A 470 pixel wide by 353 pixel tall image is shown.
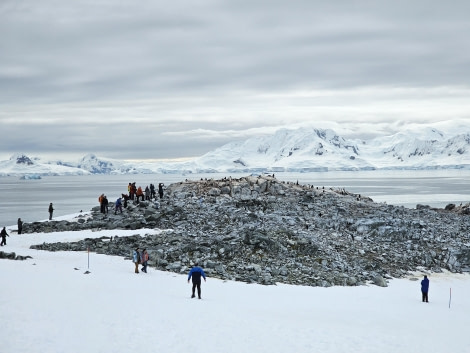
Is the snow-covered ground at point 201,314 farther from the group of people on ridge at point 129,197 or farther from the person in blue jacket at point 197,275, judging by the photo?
the group of people on ridge at point 129,197

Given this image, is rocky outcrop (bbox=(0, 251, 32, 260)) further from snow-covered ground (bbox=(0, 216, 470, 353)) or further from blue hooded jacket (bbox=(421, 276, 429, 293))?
blue hooded jacket (bbox=(421, 276, 429, 293))

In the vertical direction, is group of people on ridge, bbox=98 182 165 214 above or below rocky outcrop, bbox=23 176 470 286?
above

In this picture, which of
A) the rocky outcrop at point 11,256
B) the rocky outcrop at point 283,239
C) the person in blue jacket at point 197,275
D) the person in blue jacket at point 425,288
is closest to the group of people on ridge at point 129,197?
the rocky outcrop at point 283,239

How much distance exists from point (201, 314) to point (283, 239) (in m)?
14.6

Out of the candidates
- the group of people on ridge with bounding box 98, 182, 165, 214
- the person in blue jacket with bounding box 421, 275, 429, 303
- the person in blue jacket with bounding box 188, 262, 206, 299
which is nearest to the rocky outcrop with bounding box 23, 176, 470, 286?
the group of people on ridge with bounding box 98, 182, 165, 214

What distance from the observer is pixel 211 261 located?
98.5ft

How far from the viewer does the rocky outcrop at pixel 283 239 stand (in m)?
30.0

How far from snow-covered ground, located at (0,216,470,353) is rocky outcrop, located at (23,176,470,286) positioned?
2.34 meters

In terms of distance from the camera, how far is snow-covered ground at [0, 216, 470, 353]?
16.2 m

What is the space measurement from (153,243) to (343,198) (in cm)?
2892

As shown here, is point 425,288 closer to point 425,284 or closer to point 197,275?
point 425,284

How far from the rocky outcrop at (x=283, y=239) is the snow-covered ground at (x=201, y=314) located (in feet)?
7.68

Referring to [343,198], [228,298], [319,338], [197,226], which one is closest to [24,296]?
[228,298]

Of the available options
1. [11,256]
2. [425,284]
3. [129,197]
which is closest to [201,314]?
[425,284]
